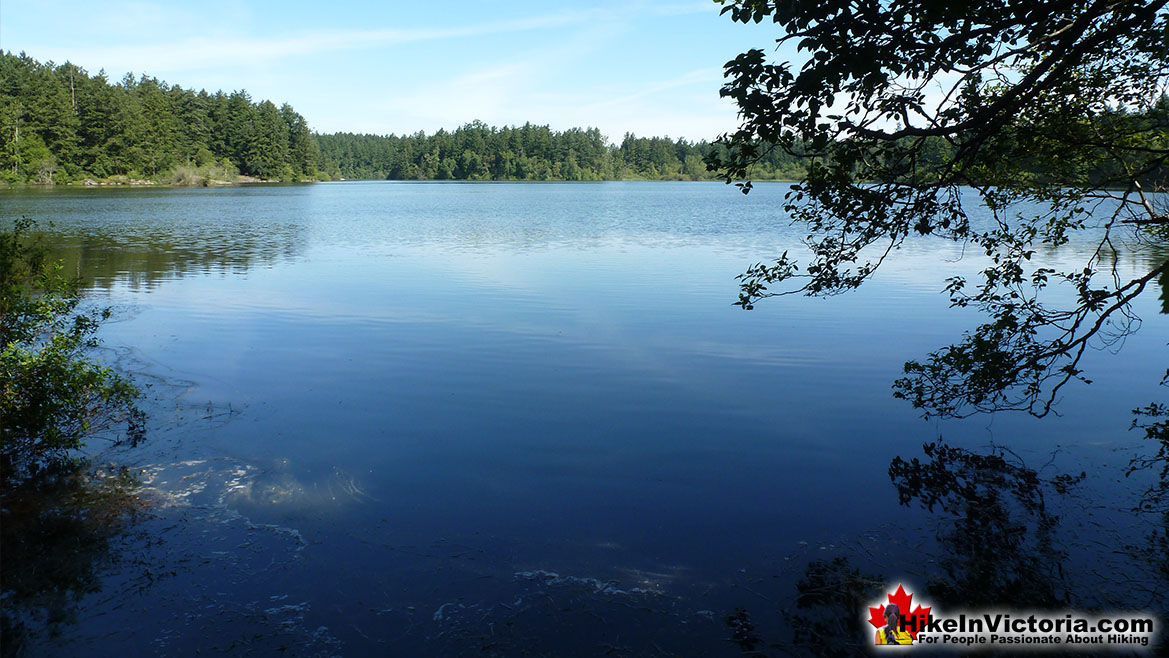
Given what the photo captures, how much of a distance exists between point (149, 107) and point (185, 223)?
8509 cm

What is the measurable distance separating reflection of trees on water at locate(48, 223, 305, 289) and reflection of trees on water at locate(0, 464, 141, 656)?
44.4ft

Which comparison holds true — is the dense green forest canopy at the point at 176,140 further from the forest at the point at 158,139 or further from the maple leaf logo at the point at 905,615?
the maple leaf logo at the point at 905,615

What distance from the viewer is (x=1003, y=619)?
18.0ft

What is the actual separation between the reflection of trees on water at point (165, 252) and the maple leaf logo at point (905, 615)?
19647 mm

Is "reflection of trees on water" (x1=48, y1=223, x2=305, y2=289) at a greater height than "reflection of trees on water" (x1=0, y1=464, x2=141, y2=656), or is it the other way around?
"reflection of trees on water" (x1=48, y1=223, x2=305, y2=289)

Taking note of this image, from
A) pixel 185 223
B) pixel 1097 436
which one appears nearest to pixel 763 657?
pixel 1097 436

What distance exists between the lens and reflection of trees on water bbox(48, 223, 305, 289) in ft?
73.1

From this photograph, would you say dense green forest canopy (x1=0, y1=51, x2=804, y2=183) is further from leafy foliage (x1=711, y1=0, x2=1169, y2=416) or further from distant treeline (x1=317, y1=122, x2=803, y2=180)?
leafy foliage (x1=711, y1=0, x2=1169, y2=416)

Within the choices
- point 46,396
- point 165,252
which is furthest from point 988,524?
point 165,252

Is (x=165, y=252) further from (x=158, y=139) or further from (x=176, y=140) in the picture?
(x=176, y=140)

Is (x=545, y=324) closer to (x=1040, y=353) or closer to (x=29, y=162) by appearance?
(x=1040, y=353)

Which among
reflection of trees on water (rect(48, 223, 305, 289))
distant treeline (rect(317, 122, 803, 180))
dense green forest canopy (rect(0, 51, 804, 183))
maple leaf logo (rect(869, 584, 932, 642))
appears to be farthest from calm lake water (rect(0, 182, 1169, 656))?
distant treeline (rect(317, 122, 803, 180))

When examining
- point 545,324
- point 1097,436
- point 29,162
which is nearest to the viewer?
point 1097,436

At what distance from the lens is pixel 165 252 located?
90.5 feet
